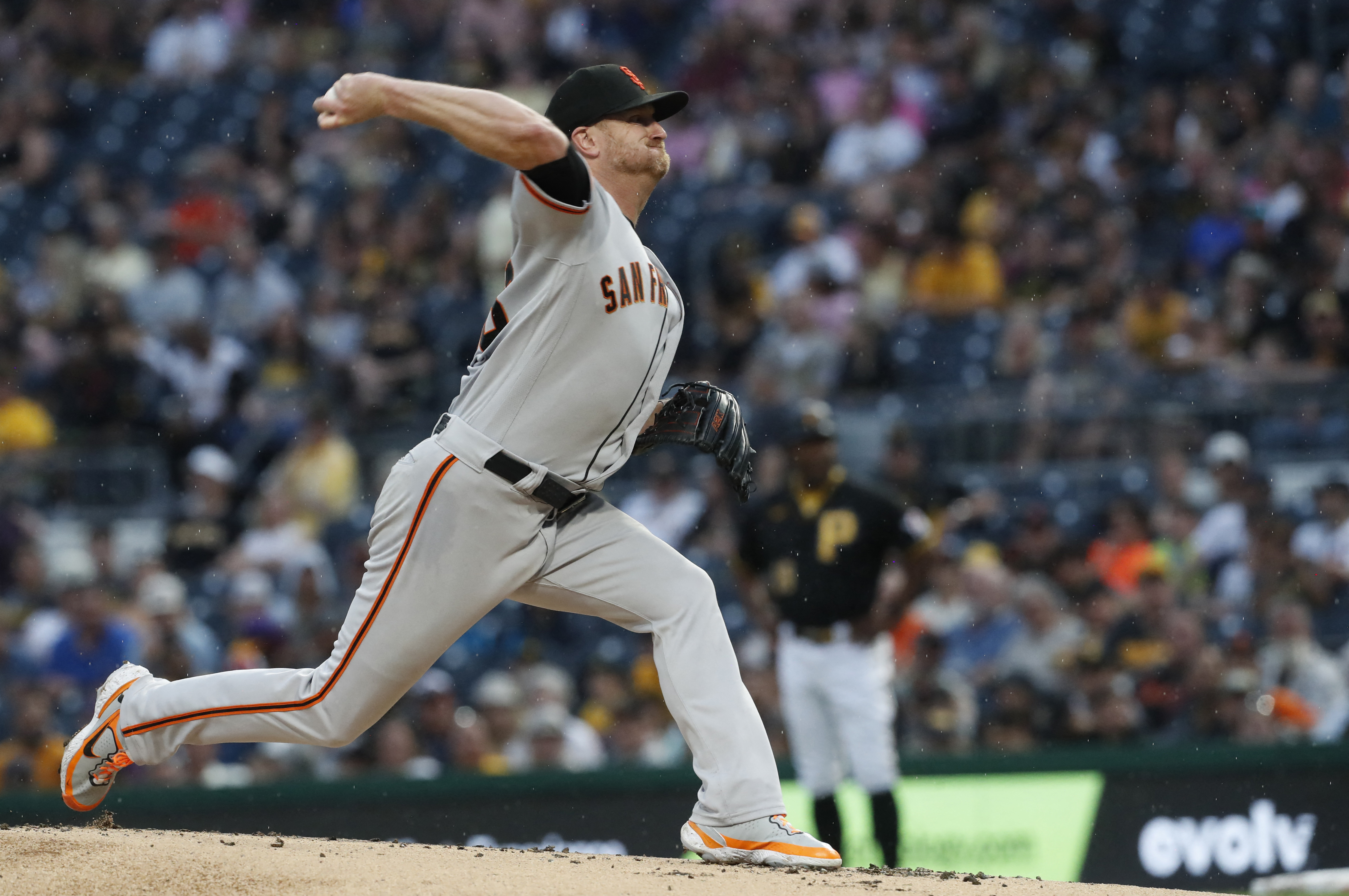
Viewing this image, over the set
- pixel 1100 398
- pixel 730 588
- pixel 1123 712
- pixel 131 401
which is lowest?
pixel 131 401

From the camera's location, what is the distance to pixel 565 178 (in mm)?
3658

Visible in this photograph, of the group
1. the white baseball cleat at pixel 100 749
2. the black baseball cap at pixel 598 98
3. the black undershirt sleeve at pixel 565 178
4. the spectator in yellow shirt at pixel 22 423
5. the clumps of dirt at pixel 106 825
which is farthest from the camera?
the spectator in yellow shirt at pixel 22 423

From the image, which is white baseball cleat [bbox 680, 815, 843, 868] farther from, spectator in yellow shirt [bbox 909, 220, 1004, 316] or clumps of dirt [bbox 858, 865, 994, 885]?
spectator in yellow shirt [bbox 909, 220, 1004, 316]

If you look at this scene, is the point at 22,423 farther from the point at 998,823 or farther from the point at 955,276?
the point at 998,823

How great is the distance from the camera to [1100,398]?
9781 millimetres

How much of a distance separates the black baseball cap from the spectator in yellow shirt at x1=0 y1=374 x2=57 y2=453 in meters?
8.47

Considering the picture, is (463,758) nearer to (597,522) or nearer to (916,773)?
(916,773)

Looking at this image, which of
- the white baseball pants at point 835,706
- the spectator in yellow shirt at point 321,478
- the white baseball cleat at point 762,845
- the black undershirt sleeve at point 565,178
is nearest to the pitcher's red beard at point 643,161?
the black undershirt sleeve at point 565,178

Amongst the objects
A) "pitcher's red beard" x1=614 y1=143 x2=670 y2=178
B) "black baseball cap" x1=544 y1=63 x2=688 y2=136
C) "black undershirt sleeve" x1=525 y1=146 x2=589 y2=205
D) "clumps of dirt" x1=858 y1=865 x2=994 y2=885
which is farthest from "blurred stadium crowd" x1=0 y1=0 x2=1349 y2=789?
"black undershirt sleeve" x1=525 y1=146 x2=589 y2=205

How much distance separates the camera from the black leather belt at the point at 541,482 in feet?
12.8

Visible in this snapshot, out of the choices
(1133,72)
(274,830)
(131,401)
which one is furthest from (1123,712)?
(131,401)

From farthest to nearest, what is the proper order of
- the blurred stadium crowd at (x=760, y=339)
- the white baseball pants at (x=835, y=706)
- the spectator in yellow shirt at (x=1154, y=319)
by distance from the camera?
the spectator in yellow shirt at (x=1154, y=319), the blurred stadium crowd at (x=760, y=339), the white baseball pants at (x=835, y=706)

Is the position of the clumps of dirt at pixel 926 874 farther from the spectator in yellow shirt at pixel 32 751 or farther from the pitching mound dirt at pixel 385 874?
the spectator in yellow shirt at pixel 32 751

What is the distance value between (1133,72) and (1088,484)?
4.85 metres
